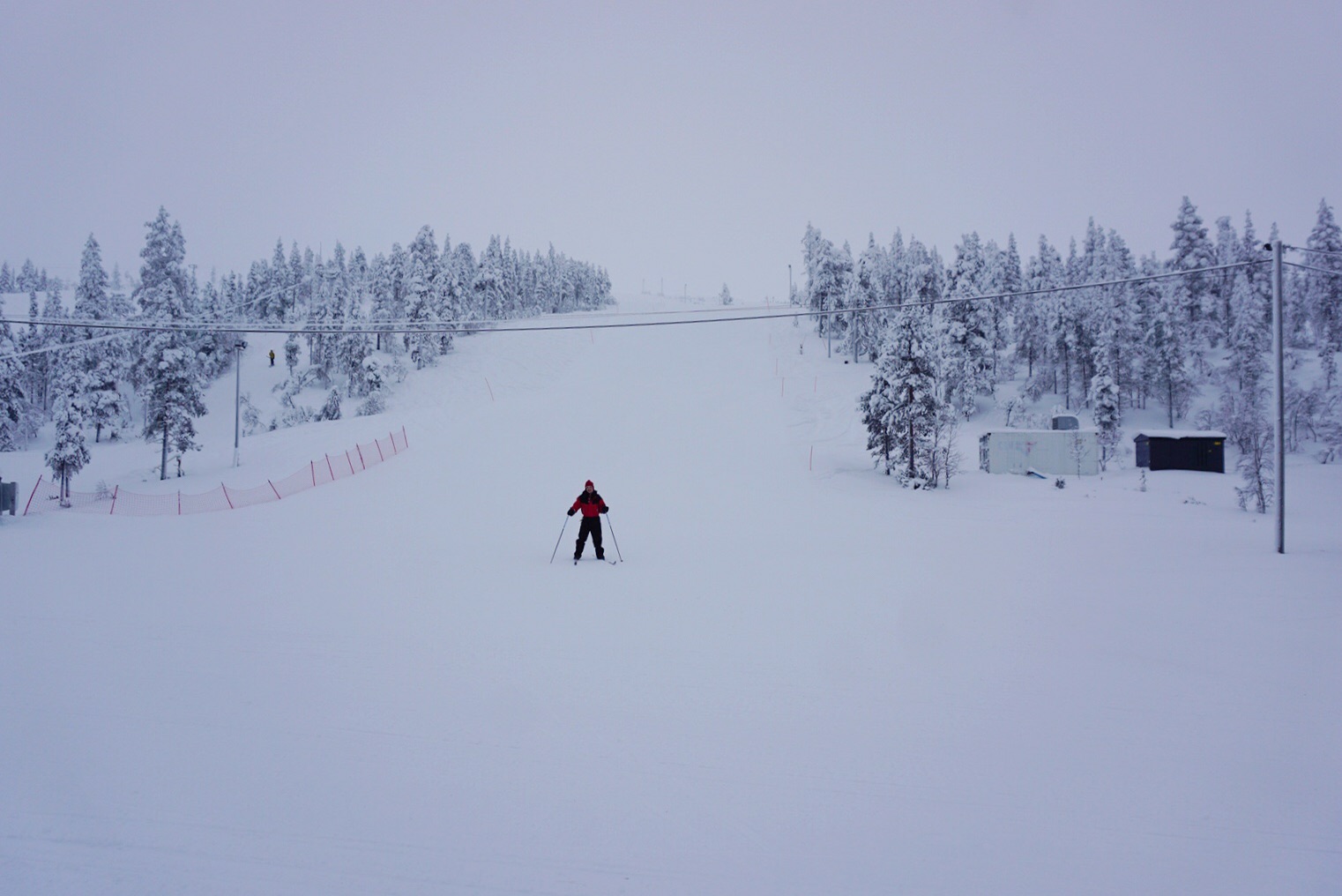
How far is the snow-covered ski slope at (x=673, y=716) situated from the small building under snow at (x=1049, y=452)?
722 inches

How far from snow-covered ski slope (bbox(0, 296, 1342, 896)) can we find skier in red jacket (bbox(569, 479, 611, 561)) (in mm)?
581

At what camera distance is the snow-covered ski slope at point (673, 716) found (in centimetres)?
412

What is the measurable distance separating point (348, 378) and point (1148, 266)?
85559mm

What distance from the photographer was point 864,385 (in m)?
48.9

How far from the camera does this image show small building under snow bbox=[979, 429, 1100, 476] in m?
33.4

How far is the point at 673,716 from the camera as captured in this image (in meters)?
5.98

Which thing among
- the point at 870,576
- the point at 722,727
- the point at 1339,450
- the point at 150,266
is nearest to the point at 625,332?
the point at 150,266

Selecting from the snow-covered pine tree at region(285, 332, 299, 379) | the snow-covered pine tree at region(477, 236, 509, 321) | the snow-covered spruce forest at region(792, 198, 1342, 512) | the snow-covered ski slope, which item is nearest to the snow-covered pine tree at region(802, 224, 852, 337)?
the snow-covered spruce forest at region(792, 198, 1342, 512)

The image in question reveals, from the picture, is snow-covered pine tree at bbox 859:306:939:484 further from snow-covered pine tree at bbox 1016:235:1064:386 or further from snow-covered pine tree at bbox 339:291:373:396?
snow-covered pine tree at bbox 339:291:373:396

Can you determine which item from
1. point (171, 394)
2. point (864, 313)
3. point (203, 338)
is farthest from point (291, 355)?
point (864, 313)

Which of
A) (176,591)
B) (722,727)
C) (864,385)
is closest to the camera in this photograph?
(722,727)

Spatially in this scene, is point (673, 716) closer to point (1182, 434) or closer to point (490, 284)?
point (1182, 434)

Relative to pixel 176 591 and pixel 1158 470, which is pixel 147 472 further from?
pixel 1158 470

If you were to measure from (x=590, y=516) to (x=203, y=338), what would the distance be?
207ft
